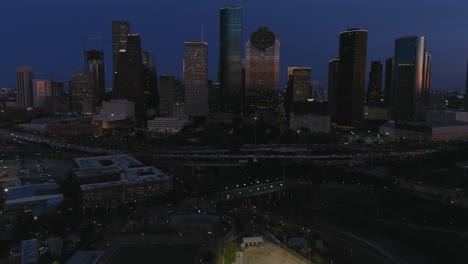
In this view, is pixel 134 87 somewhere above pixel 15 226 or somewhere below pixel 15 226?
above

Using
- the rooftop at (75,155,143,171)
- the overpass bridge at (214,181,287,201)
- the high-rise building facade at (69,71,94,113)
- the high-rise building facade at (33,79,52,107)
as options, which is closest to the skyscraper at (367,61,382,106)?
the overpass bridge at (214,181,287,201)

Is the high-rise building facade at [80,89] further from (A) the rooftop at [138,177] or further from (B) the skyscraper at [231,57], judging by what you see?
(A) the rooftop at [138,177]

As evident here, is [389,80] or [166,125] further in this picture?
[389,80]

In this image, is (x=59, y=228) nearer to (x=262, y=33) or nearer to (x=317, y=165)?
(x=317, y=165)

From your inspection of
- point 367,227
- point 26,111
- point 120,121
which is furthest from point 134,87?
point 367,227

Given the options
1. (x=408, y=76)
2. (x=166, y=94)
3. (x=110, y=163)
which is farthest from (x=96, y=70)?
(x=408, y=76)

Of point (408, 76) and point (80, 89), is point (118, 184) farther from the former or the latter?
point (80, 89)

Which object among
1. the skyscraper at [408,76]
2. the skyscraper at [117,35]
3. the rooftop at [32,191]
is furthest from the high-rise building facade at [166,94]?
the rooftop at [32,191]
